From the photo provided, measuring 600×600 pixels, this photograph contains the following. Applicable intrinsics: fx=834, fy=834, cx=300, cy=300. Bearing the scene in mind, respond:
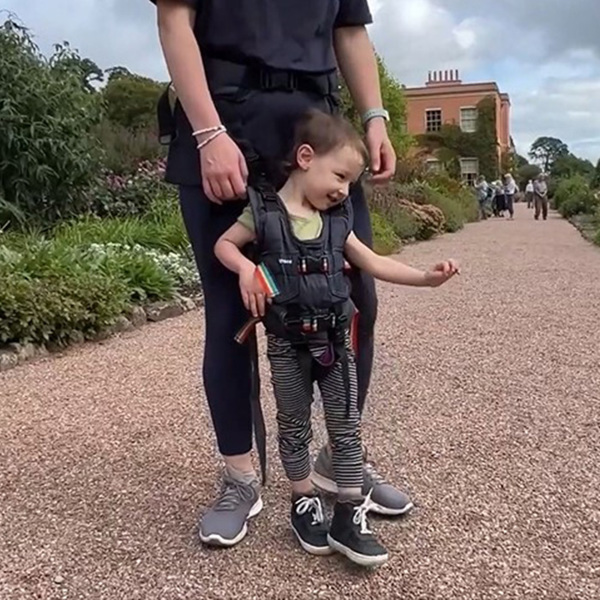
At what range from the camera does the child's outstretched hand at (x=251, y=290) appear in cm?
189

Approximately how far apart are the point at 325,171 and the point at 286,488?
1074 mm

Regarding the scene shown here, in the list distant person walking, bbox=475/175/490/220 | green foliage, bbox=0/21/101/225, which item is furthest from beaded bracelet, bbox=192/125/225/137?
distant person walking, bbox=475/175/490/220

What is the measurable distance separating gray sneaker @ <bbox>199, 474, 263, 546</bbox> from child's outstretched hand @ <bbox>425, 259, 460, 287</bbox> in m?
0.75

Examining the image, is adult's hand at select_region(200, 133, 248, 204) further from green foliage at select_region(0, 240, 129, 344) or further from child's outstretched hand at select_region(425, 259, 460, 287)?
green foliage at select_region(0, 240, 129, 344)

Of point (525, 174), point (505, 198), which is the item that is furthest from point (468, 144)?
point (525, 174)

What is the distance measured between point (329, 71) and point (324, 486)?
1158 millimetres

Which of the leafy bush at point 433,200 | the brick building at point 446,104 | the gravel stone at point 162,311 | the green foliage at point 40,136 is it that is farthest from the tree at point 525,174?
the gravel stone at point 162,311

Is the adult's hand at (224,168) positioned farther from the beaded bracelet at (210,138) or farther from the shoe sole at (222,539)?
the shoe sole at (222,539)

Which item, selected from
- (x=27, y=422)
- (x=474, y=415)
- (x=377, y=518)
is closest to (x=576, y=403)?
(x=474, y=415)

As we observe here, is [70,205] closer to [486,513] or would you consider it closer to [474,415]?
[474,415]

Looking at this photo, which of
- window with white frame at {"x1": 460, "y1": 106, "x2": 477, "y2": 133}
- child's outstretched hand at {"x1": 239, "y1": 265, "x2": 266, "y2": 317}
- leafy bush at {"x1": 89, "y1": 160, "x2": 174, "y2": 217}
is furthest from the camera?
window with white frame at {"x1": 460, "y1": 106, "x2": 477, "y2": 133}

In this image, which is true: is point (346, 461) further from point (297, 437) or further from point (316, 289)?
point (316, 289)

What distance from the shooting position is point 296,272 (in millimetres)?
1931

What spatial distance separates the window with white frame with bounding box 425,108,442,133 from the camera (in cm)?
5375
